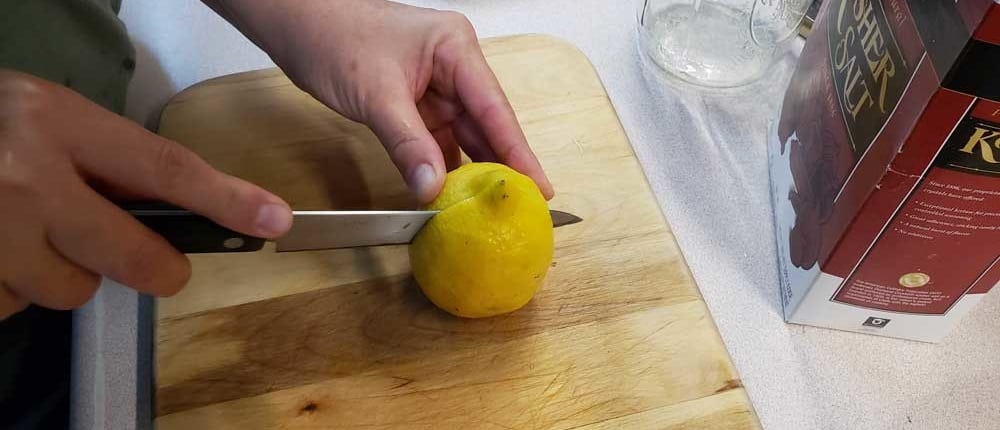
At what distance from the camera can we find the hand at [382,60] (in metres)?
0.79

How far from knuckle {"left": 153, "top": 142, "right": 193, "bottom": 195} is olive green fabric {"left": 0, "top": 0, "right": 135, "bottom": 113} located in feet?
0.93

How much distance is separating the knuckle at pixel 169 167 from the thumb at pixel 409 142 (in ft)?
0.71

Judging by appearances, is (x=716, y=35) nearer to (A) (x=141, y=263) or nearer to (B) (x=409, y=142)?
(B) (x=409, y=142)

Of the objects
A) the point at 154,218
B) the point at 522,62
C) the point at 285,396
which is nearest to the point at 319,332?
the point at 285,396

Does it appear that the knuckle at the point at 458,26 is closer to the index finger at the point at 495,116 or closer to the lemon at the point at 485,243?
the index finger at the point at 495,116

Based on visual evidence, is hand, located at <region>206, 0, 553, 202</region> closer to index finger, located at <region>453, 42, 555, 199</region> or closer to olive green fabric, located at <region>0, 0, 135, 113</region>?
index finger, located at <region>453, 42, 555, 199</region>

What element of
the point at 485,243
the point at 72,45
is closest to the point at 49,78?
the point at 72,45

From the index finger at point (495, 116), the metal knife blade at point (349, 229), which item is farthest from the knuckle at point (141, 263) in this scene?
the index finger at point (495, 116)

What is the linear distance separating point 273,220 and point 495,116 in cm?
30

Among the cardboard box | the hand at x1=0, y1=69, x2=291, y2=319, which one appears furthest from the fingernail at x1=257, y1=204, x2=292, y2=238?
the cardboard box

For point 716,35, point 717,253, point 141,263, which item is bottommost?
point 717,253

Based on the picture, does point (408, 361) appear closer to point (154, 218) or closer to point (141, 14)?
point (154, 218)

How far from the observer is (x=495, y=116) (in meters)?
0.82

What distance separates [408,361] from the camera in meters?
0.75
